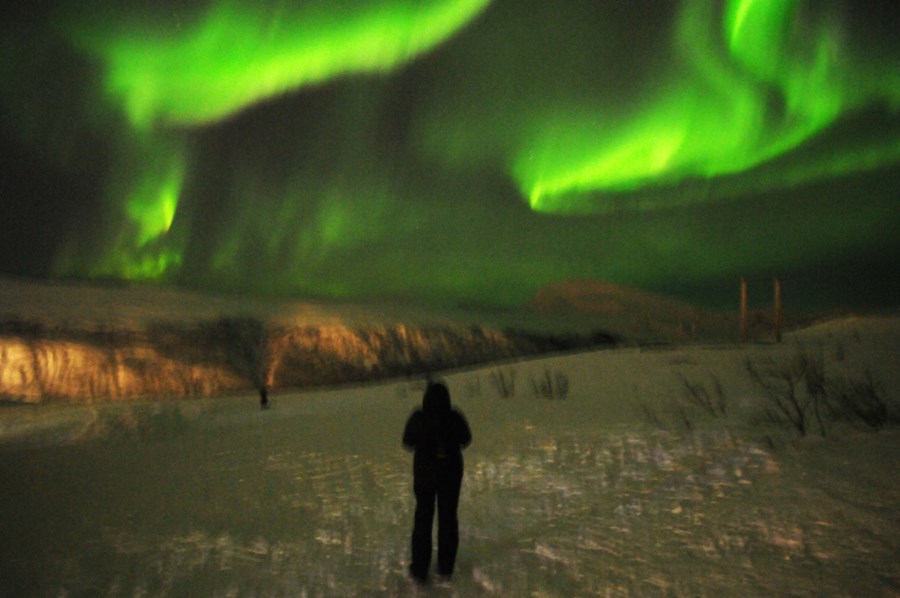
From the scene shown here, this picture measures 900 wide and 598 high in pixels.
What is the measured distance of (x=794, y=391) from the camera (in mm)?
15008

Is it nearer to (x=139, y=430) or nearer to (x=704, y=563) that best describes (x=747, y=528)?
(x=704, y=563)

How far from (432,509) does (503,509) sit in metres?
2.64

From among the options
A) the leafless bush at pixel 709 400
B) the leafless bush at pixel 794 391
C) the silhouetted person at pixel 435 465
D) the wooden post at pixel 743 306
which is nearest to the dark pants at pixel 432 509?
the silhouetted person at pixel 435 465

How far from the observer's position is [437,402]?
5.26m

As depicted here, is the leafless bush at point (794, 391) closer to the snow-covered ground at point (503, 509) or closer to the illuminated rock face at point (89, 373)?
the snow-covered ground at point (503, 509)

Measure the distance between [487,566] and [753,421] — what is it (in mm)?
7678

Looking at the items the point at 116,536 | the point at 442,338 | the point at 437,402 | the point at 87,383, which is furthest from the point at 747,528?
the point at 442,338

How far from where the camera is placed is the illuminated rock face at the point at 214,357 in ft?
195

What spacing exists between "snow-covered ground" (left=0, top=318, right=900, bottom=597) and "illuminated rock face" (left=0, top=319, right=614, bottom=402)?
32278 millimetres

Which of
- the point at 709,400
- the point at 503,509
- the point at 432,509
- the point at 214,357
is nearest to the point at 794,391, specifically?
the point at 709,400

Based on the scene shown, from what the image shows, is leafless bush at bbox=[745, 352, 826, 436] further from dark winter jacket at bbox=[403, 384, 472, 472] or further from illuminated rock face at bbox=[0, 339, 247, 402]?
illuminated rock face at bbox=[0, 339, 247, 402]

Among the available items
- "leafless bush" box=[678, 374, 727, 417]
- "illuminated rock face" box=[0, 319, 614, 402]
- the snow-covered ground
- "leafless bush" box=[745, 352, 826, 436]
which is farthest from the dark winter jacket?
"illuminated rock face" box=[0, 319, 614, 402]

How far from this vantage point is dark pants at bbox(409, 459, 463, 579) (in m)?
5.29

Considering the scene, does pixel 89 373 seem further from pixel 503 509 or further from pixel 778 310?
pixel 503 509
